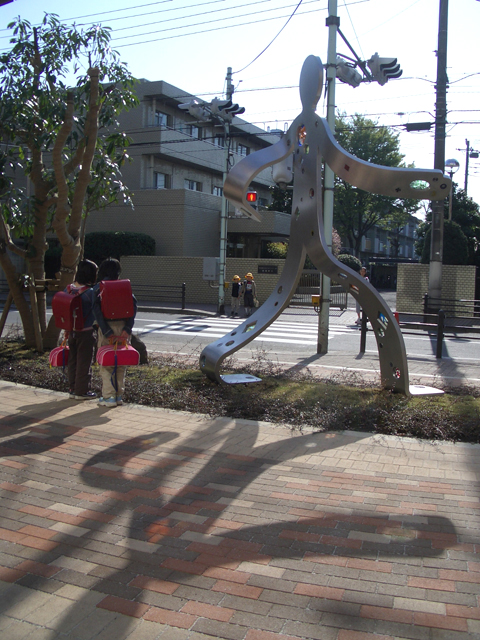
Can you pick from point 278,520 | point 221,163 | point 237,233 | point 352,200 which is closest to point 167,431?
point 278,520

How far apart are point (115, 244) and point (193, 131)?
1081cm

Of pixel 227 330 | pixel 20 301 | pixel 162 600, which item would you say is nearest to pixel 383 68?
pixel 227 330

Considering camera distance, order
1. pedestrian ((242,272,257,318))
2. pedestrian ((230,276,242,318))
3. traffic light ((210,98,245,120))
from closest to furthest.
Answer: traffic light ((210,98,245,120)), pedestrian ((242,272,257,318)), pedestrian ((230,276,242,318))

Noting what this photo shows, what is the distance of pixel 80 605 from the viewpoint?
301 centimetres

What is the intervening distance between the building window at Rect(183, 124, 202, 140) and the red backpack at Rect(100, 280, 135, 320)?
3197cm

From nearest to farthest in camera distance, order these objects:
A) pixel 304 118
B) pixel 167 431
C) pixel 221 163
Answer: pixel 167 431 < pixel 304 118 < pixel 221 163

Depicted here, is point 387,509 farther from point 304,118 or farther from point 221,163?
point 221,163

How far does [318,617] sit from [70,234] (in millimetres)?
7943

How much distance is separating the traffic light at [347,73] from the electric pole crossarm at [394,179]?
21.6ft

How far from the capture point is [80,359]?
23.5 feet

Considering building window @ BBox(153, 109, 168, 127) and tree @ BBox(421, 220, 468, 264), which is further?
building window @ BBox(153, 109, 168, 127)

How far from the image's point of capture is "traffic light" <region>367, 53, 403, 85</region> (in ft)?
45.3

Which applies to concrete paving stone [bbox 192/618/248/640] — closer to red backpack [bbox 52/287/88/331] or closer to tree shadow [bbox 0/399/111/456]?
tree shadow [bbox 0/399/111/456]

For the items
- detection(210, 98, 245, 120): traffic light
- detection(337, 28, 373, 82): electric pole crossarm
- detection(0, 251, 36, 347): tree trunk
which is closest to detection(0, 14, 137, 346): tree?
detection(0, 251, 36, 347): tree trunk
